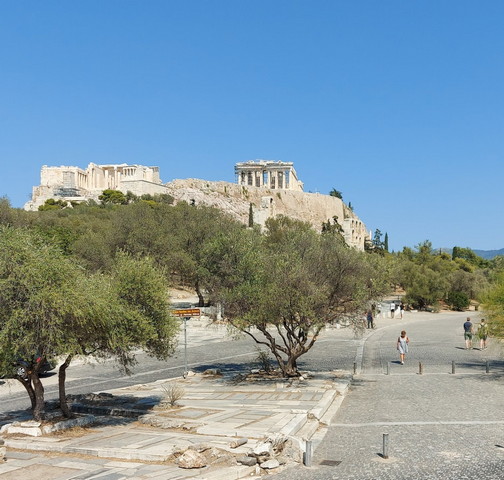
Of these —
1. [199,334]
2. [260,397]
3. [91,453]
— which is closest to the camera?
[91,453]

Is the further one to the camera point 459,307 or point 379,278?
point 459,307

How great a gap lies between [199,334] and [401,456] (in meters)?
25.6

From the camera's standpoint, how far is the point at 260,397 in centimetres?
1566

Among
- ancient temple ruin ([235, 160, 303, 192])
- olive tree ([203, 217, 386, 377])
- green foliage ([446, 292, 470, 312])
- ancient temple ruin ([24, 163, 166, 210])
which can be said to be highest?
ancient temple ruin ([235, 160, 303, 192])

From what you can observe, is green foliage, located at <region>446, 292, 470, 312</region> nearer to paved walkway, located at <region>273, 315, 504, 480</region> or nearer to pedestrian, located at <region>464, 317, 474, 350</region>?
pedestrian, located at <region>464, 317, 474, 350</region>

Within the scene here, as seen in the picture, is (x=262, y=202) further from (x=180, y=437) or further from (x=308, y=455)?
(x=308, y=455)

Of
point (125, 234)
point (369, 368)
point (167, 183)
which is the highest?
point (167, 183)

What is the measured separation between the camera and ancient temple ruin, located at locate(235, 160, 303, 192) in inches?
5728

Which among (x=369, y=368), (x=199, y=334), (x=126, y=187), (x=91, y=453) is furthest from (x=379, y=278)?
(x=126, y=187)

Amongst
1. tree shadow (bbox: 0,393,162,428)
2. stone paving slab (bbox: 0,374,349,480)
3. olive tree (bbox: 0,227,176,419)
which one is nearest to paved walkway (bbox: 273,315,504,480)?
stone paving slab (bbox: 0,374,349,480)

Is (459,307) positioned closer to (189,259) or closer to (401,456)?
(189,259)

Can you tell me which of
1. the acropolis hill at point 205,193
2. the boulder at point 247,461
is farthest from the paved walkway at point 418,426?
the acropolis hill at point 205,193

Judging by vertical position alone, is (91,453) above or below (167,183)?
below

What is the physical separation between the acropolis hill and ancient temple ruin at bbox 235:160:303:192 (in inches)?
34.9
